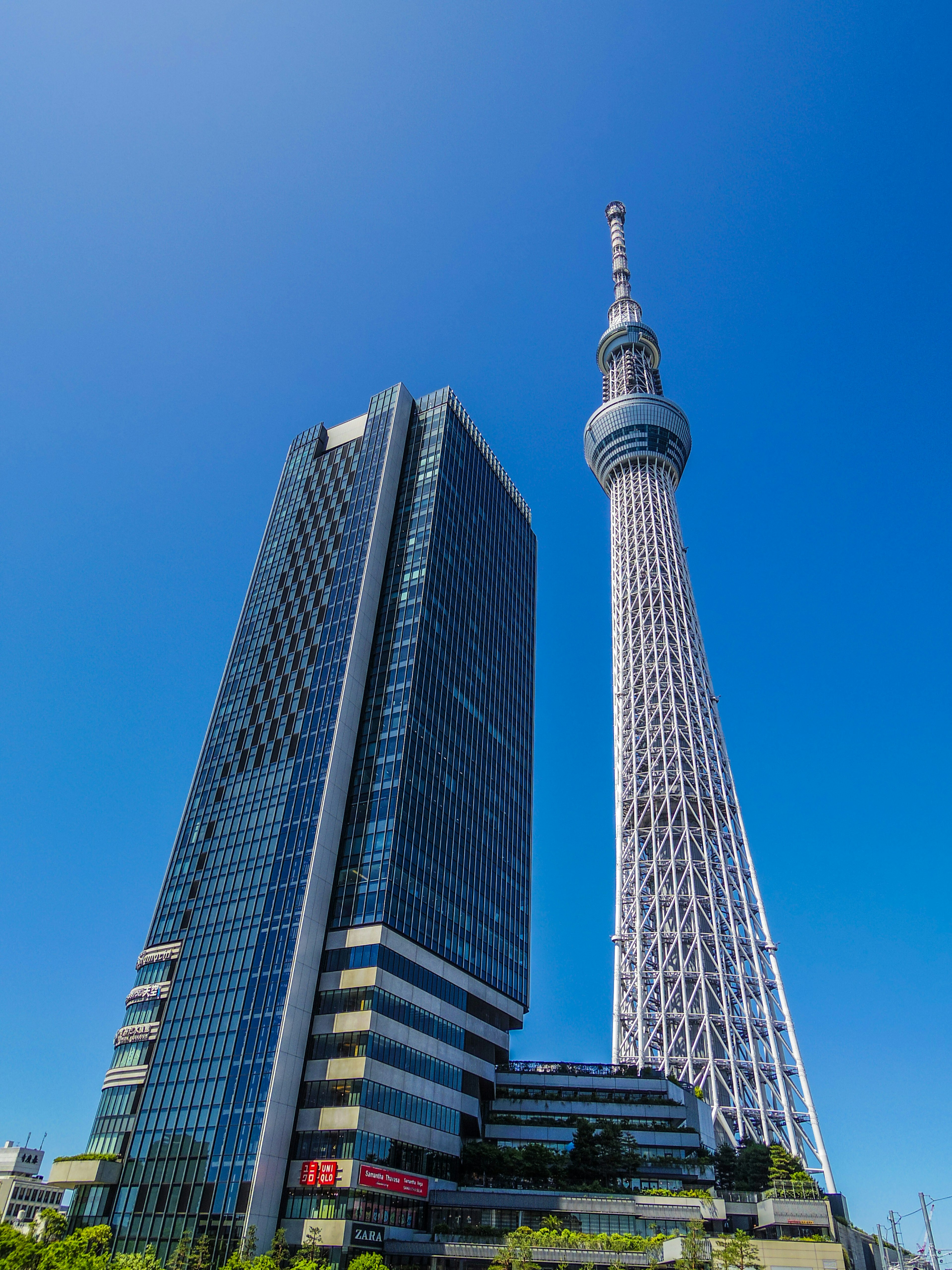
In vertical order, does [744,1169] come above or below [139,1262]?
above

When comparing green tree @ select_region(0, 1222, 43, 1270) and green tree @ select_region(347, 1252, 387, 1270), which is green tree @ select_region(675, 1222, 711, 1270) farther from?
green tree @ select_region(0, 1222, 43, 1270)

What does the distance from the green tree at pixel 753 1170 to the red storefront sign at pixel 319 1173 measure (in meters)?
37.0

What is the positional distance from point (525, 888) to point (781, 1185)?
42083 mm

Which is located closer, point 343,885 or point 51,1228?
point 51,1228

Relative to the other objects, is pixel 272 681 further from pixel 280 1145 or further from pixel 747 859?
pixel 747 859

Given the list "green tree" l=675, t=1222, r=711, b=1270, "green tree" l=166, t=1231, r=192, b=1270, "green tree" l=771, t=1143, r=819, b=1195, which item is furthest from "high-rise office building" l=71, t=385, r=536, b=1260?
"green tree" l=771, t=1143, r=819, b=1195

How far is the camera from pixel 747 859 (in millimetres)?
123062

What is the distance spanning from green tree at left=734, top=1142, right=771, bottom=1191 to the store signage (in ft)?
108

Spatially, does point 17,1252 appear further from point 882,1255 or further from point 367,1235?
point 882,1255

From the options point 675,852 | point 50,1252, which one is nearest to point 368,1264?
point 50,1252

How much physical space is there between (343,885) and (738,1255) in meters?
39.8

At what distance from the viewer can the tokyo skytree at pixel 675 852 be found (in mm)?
104188

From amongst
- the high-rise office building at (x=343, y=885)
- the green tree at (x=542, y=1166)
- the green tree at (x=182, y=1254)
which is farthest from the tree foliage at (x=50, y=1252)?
the green tree at (x=542, y=1166)

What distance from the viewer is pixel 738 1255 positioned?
49.8 m
